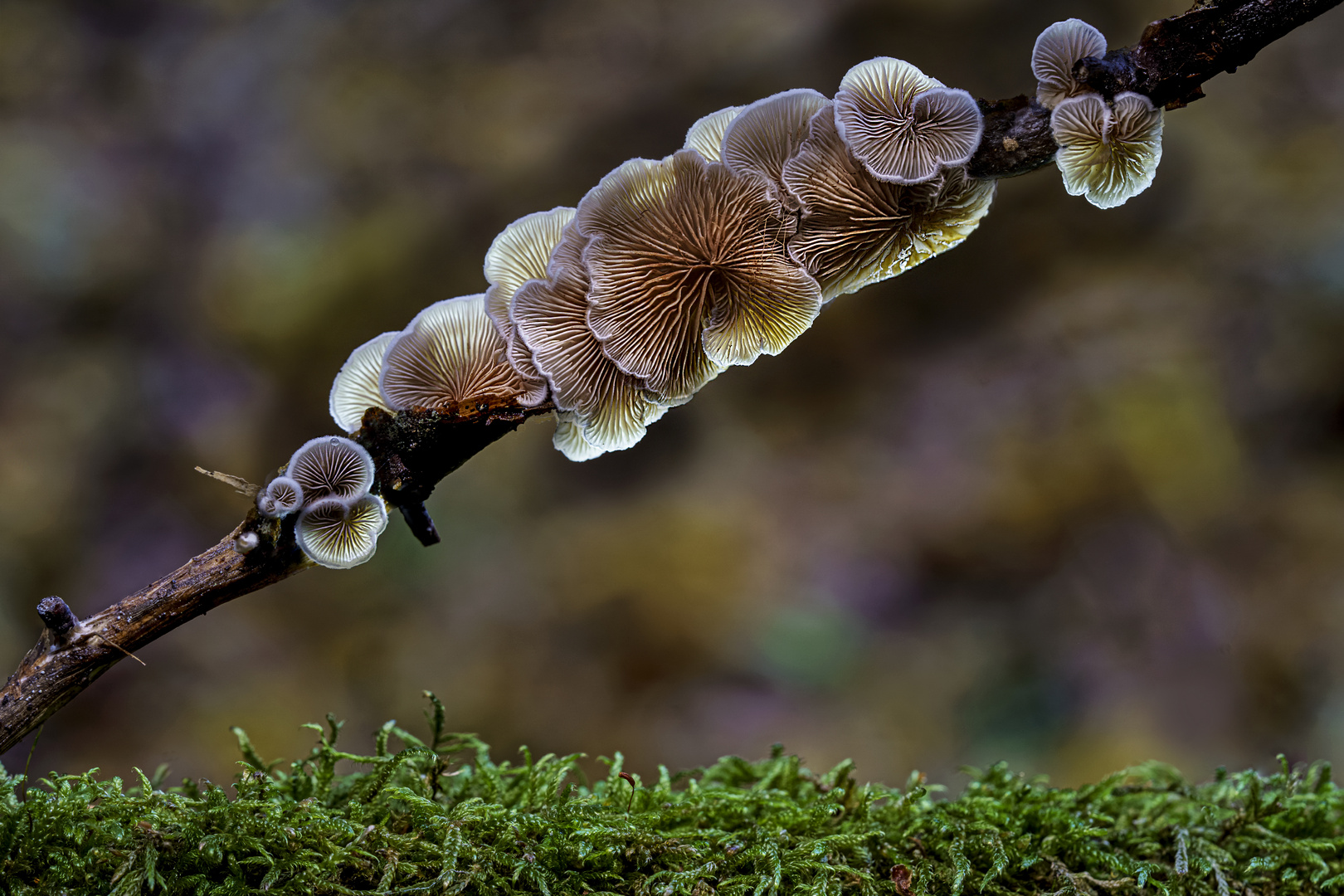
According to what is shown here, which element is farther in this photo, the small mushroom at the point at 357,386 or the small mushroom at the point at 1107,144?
the small mushroom at the point at 357,386

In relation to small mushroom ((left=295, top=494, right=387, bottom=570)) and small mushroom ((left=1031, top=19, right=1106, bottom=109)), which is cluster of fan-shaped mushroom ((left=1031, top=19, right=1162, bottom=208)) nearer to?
small mushroom ((left=1031, top=19, right=1106, bottom=109))

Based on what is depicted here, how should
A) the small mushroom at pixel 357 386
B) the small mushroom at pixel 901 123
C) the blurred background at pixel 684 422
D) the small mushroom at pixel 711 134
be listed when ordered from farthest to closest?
the blurred background at pixel 684 422 → the small mushroom at pixel 357 386 → the small mushroom at pixel 711 134 → the small mushroom at pixel 901 123

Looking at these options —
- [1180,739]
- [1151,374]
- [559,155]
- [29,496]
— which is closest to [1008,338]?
[1151,374]

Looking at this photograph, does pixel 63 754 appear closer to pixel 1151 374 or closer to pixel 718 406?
pixel 718 406

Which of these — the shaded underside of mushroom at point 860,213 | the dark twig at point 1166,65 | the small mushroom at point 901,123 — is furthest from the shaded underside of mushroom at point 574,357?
the dark twig at point 1166,65

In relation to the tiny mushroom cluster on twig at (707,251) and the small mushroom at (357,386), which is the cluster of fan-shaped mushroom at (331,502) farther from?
the small mushroom at (357,386)

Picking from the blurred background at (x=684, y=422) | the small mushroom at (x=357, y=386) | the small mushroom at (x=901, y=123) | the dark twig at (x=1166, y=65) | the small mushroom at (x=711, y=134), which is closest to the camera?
the dark twig at (x=1166, y=65)

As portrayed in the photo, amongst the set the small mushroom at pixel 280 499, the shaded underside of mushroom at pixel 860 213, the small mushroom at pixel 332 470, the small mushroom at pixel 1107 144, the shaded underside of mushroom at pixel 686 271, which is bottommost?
the small mushroom at pixel 280 499
